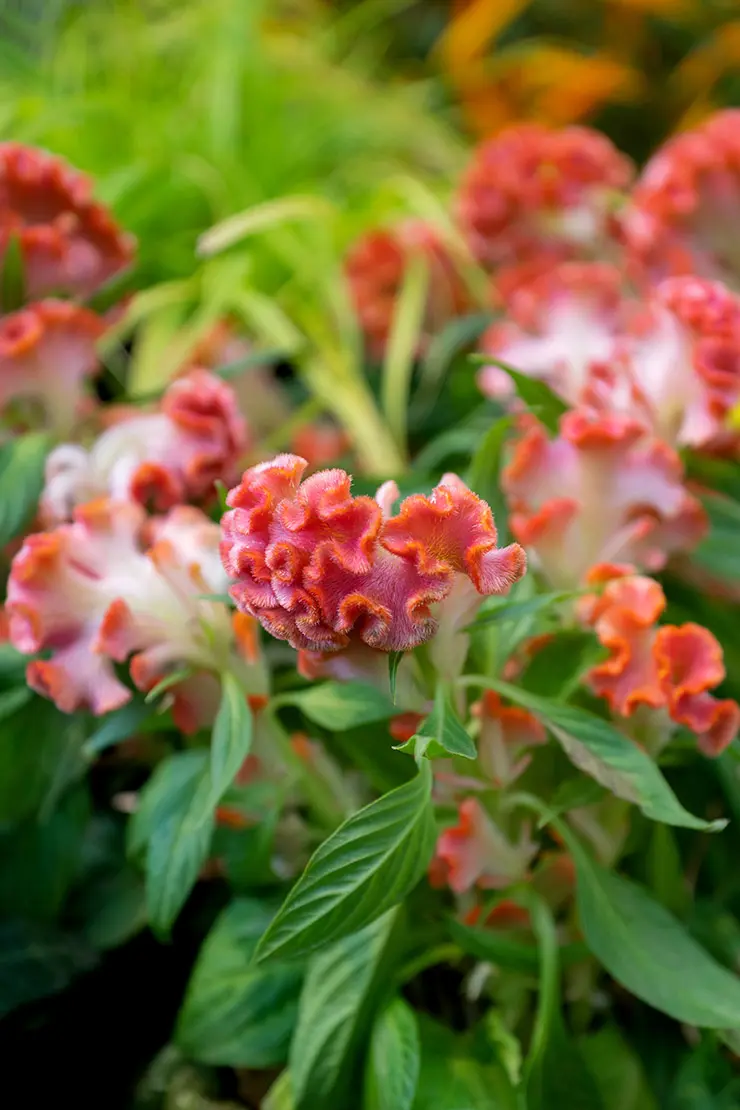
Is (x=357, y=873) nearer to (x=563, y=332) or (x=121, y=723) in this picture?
(x=121, y=723)

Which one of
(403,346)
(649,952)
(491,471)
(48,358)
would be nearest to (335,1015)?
(649,952)

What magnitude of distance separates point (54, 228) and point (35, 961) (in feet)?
1.37

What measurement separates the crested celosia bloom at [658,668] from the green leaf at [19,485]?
292mm

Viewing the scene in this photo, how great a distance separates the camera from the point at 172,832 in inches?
17.6

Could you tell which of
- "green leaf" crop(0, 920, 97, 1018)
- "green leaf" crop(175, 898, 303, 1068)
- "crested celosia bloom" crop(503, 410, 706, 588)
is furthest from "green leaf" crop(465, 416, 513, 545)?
"green leaf" crop(0, 920, 97, 1018)

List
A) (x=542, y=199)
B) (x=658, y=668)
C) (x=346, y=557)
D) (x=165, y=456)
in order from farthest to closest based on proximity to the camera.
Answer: (x=542, y=199) → (x=165, y=456) → (x=658, y=668) → (x=346, y=557)

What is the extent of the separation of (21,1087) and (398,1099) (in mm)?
260

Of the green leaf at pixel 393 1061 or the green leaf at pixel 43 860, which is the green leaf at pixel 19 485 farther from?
the green leaf at pixel 393 1061

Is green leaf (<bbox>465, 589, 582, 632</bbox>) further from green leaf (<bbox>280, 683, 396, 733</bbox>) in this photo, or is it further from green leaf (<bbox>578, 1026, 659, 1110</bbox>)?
green leaf (<bbox>578, 1026, 659, 1110</bbox>)

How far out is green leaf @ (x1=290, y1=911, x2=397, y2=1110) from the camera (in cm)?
43

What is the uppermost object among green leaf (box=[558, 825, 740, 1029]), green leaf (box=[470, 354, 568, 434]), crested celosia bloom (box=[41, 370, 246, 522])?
crested celosia bloom (box=[41, 370, 246, 522])

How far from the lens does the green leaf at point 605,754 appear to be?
1.27 feet

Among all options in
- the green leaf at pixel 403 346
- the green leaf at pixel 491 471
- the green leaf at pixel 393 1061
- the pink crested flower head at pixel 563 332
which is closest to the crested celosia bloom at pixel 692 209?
the pink crested flower head at pixel 563 332

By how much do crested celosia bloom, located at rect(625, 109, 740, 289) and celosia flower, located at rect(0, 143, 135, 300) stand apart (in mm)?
364
